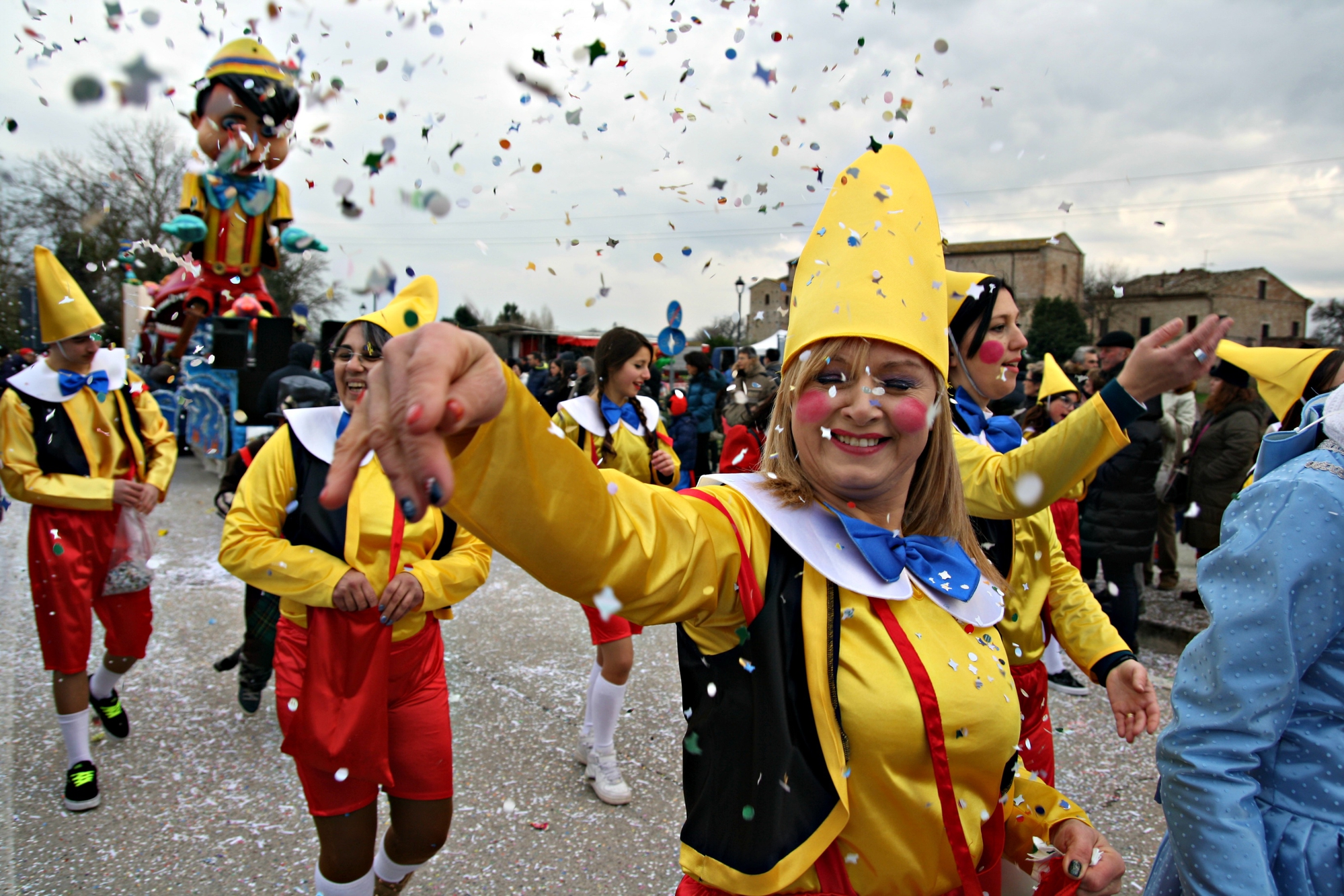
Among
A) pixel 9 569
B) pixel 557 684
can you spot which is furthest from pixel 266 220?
pixel 557 684

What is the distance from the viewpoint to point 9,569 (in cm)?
697

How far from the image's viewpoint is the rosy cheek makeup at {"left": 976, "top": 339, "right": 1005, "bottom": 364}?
2.67 m

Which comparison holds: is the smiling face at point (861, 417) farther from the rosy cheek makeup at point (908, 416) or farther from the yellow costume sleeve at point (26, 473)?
the yellow costume sleeve at point (26, 473)

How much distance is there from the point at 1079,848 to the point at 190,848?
3.19 m

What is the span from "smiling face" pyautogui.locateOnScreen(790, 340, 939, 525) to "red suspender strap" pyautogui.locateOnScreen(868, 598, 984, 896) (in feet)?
0.80

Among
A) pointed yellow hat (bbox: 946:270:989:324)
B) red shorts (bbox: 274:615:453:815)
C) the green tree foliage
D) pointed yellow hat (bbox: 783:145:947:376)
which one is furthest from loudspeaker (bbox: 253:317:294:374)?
the green tree foliage

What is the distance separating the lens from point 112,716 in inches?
157

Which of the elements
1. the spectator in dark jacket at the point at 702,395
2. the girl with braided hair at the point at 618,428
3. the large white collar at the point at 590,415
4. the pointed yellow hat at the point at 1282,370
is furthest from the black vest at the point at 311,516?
the spectator in dark jacket at the point at 702,395

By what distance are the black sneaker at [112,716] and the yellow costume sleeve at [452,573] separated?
2.43 m

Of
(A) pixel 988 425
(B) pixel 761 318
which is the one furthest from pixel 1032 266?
(A) pixel 988 425

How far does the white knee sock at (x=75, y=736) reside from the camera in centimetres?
352

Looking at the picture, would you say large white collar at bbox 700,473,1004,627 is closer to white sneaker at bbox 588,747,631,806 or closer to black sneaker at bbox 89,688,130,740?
white sneaker at bbox 588,747,631,806

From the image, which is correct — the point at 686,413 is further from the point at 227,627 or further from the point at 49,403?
the point at 49,403

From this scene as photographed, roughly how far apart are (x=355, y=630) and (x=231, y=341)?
7.42 m
